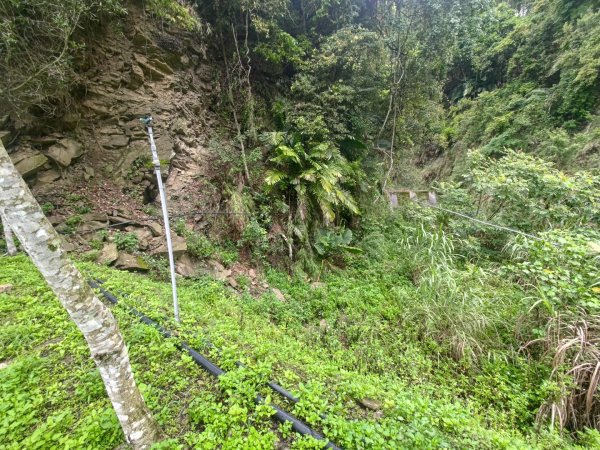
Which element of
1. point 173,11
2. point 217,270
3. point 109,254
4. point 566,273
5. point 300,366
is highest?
point 173,11

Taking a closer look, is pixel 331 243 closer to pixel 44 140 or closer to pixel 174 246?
pixel 174 246

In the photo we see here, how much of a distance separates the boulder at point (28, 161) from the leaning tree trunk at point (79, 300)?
3.92m

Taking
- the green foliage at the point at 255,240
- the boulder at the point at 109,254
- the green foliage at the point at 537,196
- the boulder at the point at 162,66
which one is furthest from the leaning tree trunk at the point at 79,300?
the green foliage at the point at 537,196

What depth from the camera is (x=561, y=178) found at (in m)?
4.43

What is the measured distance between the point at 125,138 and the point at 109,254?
7.41 ft

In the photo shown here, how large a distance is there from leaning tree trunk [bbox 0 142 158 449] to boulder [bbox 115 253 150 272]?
2710 mm

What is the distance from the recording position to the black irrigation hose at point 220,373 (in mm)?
1602

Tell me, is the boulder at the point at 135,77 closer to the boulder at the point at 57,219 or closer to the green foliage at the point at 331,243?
the boulder at the point at 57,219

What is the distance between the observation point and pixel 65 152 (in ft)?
14.0

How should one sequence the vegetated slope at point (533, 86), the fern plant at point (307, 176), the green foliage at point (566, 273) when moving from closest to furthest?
the green foliage at point (566, 273)
the fern plant at point (307, 176)
the vegetated slope at point (533, 86)

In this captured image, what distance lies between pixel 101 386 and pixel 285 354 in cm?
143

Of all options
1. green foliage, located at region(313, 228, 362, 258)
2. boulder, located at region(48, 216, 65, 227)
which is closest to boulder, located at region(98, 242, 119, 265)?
boulder, located at region(48, 216, 65, 227)

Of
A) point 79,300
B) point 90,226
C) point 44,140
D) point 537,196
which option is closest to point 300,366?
point 79,300

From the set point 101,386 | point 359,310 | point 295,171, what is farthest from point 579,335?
point 295,171
